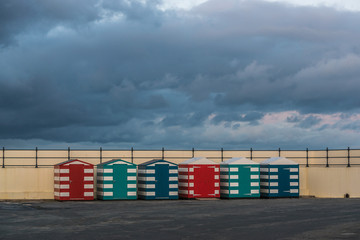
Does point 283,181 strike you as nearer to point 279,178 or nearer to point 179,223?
point 279,178

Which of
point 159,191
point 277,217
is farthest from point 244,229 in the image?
point 159,191

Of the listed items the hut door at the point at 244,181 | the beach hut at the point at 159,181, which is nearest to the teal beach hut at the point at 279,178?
the hut door at the point at 244,181

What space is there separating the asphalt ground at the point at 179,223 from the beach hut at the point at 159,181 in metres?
7.07

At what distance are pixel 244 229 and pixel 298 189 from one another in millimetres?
18962

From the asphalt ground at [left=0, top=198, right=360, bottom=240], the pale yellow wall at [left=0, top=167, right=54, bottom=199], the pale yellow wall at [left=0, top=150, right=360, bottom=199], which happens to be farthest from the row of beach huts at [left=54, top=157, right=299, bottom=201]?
the asphalt ground at [left=0, top=198, right=360, bottom=240]

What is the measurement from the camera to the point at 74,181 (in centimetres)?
3228

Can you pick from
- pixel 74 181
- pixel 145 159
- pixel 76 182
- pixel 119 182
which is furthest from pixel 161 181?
pixel 145 159

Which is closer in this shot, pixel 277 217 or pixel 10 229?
pixel 10 229

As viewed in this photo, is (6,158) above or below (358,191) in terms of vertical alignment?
above

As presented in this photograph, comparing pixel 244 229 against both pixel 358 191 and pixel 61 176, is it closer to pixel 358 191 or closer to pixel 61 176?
pixel 61 176

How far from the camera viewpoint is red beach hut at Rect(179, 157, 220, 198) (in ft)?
111

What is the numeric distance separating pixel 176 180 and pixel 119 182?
3.34 metres

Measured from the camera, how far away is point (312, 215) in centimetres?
2272

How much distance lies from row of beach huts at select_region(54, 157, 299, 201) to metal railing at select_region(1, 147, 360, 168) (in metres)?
4.77
